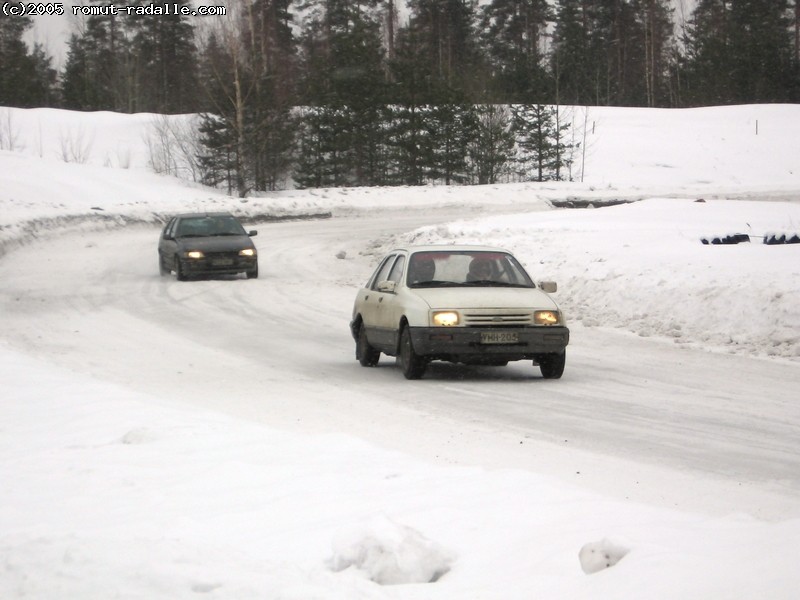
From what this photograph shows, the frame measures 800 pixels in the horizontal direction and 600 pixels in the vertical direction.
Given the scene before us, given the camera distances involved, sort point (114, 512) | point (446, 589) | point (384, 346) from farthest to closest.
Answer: point (384, 346), point (114, 512), point (446, 589)

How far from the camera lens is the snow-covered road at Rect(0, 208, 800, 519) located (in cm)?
741

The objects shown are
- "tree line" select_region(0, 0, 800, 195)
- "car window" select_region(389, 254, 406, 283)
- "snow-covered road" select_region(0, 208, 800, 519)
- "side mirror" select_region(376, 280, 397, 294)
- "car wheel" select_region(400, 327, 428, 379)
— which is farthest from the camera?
"tree line" select_region(0, 0, 800, 195)

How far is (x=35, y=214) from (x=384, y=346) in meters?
28.6

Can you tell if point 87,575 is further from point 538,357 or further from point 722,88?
point 722,88

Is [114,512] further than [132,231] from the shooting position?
No

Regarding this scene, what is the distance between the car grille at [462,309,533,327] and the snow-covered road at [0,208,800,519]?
0.66m

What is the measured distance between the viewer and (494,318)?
456 inches

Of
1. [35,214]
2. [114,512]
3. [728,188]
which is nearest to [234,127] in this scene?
[35,214]

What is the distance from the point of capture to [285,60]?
81875 mm

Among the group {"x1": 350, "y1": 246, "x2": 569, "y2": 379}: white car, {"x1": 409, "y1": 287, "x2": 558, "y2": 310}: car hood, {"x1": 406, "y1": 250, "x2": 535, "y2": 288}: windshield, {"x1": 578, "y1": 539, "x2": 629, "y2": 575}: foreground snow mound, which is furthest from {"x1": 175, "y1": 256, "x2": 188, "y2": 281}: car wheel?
{"x1": 578, "y1": 539, "x2": 629, "y2": 575}: foreground snow mound

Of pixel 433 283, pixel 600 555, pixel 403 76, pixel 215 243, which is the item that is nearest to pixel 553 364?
pixel 433 283

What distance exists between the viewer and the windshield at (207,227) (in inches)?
1033

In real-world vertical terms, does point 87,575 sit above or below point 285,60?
below

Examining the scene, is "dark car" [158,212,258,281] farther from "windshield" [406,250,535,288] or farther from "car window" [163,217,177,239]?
"windshield" [406,250,535,288]
